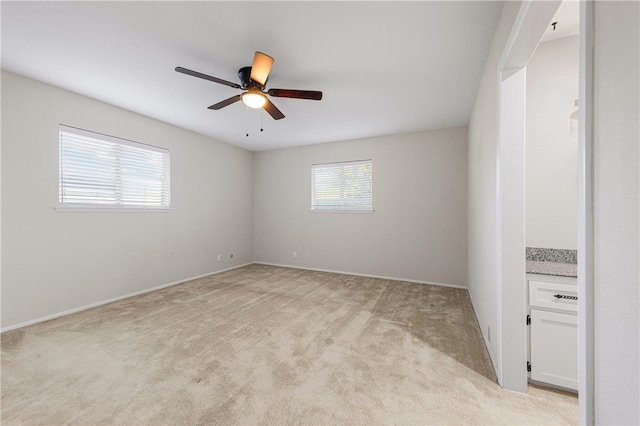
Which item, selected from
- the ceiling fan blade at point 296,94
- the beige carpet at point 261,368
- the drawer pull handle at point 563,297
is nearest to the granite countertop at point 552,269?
the drawer pull handle at point 563,297

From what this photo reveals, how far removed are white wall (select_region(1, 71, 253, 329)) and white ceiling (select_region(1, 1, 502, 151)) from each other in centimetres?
32

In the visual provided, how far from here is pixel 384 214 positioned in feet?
15.0

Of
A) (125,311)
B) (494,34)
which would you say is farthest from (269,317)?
(494,34)

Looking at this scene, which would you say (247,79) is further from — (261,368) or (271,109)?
(261,368)

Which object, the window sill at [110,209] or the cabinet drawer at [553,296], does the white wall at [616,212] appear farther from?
the window sill at [110,209]

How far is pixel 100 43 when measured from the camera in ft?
6.84

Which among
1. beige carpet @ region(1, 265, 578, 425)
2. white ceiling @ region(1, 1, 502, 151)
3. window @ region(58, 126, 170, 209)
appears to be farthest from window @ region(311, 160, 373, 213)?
window @ region(58, 126, 170, 209)

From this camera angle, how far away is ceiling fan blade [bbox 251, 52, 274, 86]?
1.95 meters

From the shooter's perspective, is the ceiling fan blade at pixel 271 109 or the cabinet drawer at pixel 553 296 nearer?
the cabinet drawer at pixel 553 296

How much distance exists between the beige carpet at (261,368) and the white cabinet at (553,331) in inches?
5.3

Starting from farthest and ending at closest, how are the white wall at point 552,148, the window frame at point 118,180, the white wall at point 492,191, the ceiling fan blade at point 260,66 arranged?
the window frame at point 118,180, the white wall at point 552,148, the ceiling fan blade at point 260,66, the white wall at point 492,191

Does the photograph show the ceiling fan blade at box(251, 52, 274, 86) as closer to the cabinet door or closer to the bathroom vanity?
the bathroom vanity

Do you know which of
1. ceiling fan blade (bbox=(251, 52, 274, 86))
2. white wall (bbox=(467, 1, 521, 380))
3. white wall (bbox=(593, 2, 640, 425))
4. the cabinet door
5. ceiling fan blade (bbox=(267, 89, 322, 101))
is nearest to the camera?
white wall (bbox=(593, 2, 640, 425))

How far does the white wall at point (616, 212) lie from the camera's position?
1.79 ft
